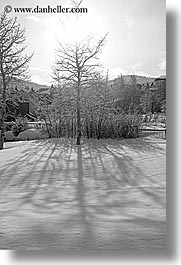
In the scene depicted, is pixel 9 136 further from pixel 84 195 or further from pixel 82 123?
pixel 84 195

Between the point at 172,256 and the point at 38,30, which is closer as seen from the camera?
the point at 172,256

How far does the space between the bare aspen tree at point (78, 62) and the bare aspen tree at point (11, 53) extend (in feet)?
0.88

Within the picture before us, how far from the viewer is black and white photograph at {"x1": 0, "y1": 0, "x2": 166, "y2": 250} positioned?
2.51m

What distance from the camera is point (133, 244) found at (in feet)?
7.95

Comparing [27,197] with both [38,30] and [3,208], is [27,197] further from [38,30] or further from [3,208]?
[38,30]

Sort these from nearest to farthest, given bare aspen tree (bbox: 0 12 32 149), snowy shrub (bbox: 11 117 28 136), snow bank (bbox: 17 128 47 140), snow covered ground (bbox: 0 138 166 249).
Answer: snow covered ground (bbox: 0 138 166 249), bare aspen tree (bbox: 0 12 32 149), snowy shrub (bbox: 11 117 28 136), snow bank (bbox: 17 128 47 140)

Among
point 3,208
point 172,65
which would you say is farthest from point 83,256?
point 172,65

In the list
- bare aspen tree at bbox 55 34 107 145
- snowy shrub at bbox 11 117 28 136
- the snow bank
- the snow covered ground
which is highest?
bare aspen tree at bbox 55 34 107 145

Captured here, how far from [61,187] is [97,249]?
1.92 feet

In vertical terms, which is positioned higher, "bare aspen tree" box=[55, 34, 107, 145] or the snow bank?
"bare aspen tree" box=[55, 34, 107, 145]

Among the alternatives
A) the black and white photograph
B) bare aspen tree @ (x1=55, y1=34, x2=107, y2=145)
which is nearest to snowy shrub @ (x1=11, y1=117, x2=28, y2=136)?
the black and white photograph

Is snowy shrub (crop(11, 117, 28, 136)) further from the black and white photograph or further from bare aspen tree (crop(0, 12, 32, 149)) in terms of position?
bare aspen tree (crop(0, 12, 32, 149))

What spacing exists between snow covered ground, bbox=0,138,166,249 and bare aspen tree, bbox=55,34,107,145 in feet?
1.56

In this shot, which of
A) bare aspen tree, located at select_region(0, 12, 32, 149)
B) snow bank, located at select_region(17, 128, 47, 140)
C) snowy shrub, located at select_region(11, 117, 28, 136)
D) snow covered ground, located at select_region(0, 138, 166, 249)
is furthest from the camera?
snow bank, located at select_region(17, 128, 47, 140)
